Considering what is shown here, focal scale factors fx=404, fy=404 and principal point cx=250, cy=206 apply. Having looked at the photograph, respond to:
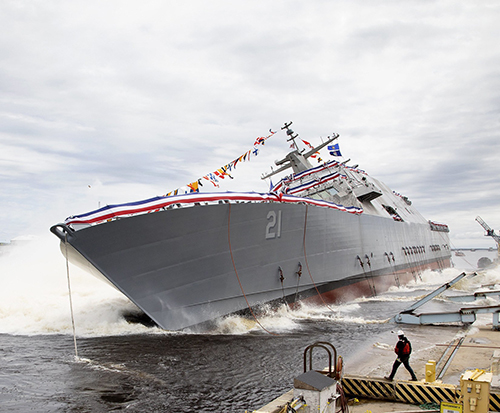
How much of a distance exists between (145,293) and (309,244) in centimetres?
595

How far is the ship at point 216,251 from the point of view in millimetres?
8984

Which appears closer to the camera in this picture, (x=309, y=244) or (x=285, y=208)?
(x=285, y=208)

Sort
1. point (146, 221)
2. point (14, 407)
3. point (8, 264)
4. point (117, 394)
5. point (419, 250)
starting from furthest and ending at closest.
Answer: point (419, 250) < point (8, 264) < point (146, 221) < point (117, 394) < point (14, 407)

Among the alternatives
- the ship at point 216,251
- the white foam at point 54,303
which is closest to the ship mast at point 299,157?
the ship at point 216,251

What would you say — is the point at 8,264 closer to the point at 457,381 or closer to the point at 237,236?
the point at 237,236

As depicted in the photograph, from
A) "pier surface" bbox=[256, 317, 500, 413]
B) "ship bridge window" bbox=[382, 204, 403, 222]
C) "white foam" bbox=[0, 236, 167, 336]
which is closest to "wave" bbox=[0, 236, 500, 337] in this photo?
"white foam" bbox=[0, 236, 167, 336]

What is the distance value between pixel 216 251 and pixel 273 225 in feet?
7.22

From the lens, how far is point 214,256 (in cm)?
1012

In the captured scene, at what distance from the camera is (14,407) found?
5855mm

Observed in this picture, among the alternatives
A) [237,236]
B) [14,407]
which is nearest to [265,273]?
[237,236]

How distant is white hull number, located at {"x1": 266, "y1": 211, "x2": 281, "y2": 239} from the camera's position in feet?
37.6

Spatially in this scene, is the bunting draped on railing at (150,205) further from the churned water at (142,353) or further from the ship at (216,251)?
the churned water at (142,353)

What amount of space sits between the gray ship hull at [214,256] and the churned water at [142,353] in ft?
2.10

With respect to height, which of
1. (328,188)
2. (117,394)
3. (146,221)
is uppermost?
(328,188)
